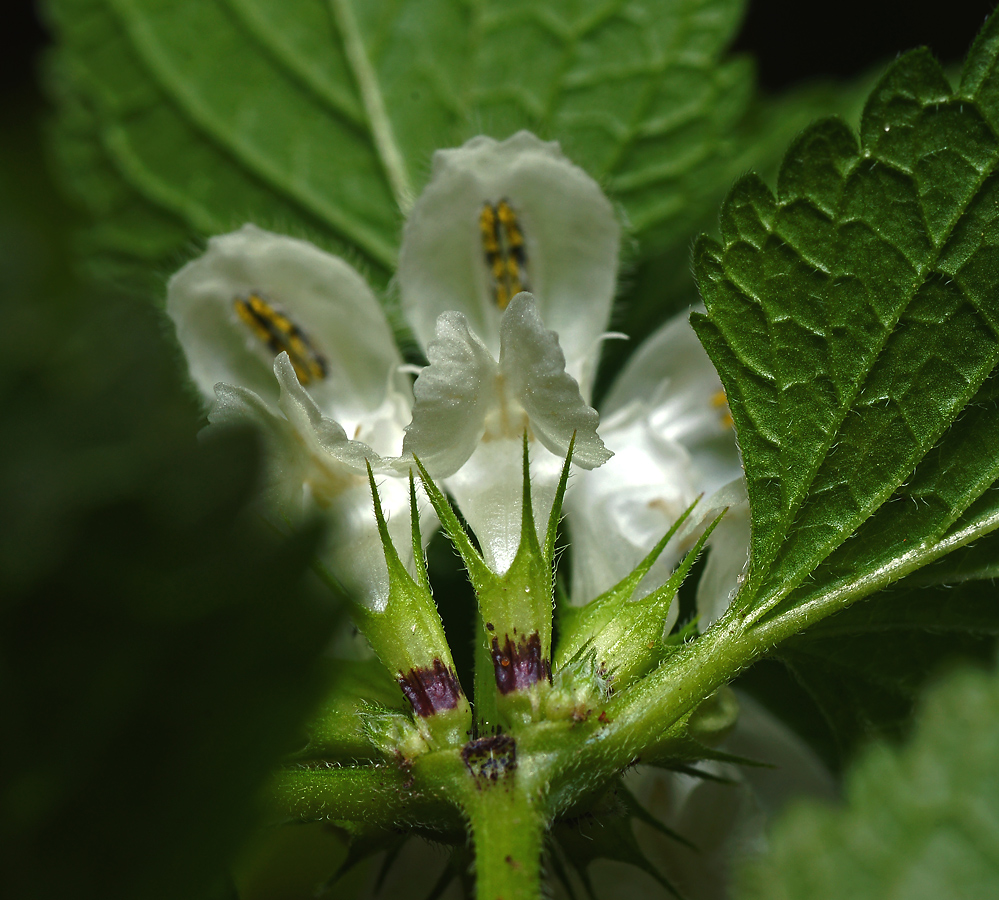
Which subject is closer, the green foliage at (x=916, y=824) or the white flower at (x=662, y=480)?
the green foliage at (x=916, y=824)

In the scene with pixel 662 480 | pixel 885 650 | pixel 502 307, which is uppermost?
pixel 502 307

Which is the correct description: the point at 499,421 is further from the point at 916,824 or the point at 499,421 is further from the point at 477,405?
the point at 916,824

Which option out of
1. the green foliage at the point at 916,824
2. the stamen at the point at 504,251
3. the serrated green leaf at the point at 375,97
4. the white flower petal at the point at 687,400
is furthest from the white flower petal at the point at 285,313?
the green foliage at the point at 916,824

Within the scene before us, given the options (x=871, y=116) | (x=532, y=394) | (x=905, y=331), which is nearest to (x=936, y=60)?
(x=871, y=116)

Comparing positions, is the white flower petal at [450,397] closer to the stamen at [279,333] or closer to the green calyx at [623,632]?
the green calyx at [623,632]

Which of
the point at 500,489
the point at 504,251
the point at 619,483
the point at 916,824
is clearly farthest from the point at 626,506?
the point at 916,824

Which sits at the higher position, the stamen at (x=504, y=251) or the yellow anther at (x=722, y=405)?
the stamen at (x=504, y=251)
